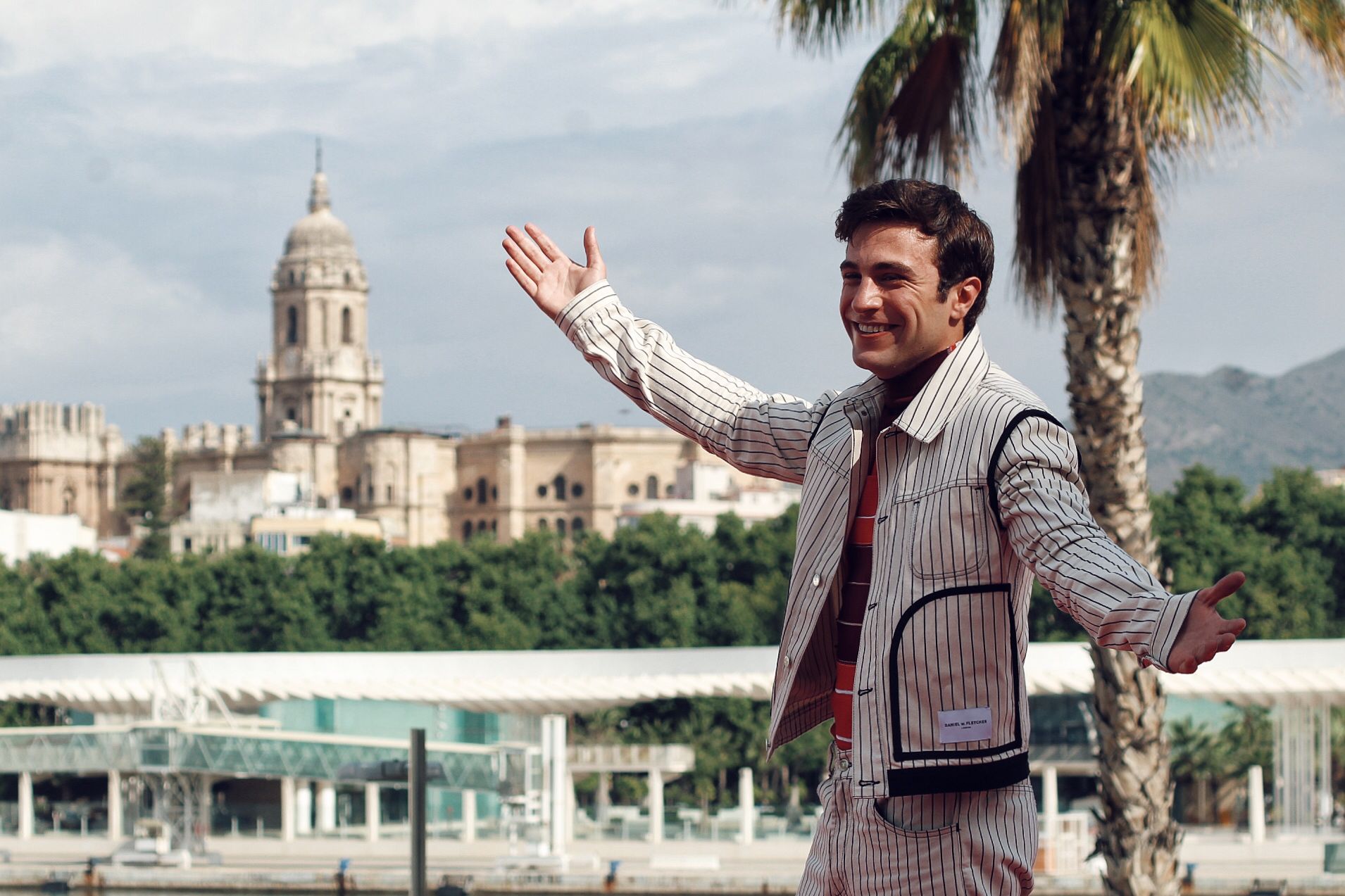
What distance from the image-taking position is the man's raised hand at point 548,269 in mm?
3365

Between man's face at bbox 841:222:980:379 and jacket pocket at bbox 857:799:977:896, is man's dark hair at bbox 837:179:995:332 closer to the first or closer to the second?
man's face at bbox 841:222:980:379

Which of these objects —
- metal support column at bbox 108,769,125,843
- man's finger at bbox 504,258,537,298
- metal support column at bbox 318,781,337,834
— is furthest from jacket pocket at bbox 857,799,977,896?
metal support column at bbox 108,769,125,843

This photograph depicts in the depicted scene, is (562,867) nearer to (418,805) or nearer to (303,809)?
(303,809)

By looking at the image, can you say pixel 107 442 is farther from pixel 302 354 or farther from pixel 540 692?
pixel 540 692

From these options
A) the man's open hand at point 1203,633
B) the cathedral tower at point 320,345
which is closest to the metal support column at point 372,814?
the man's open hand at point 1203,633

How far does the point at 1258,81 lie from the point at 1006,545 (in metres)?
5.93

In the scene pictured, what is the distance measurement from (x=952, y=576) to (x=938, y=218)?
1.79ft

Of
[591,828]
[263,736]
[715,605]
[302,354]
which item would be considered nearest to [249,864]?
[263,736]

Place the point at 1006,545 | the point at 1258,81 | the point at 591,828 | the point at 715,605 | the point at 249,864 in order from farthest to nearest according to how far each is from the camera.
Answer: the point at 715,605, the point at 591,828, the point at 249,864, the point at 1258,81, the point at 1006,545

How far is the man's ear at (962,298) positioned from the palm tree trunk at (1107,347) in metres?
5.64

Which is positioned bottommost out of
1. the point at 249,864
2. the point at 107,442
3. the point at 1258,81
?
the point at 249,864

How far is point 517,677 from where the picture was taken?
3600 centimetres

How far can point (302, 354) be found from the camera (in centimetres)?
11669

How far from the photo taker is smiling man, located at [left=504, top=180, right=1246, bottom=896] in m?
2.66
